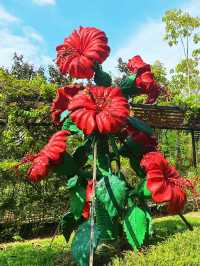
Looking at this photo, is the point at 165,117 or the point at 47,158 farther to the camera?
the point at 165,117

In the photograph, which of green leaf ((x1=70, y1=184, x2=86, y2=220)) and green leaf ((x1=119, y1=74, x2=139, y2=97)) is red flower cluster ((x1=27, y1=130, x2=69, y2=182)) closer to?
green leaf ((x1=70, y1=184, x2=86, y2=220))

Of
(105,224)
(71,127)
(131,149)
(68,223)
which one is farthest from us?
(68,223)

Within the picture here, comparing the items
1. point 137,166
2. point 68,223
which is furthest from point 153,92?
point 68,223

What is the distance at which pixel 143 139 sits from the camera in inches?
149

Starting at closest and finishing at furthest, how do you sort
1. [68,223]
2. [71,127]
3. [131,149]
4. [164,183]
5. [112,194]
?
1. [164,183]
2. [112,194]
3. [71,127]
4. [131,149]
5. [68,223]

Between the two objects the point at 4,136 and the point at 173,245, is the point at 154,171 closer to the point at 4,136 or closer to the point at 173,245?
the point at 173,245

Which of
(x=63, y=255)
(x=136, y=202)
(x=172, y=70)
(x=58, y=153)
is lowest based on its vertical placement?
(x=63, y=255)

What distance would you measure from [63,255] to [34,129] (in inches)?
170

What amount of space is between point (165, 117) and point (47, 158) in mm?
7410

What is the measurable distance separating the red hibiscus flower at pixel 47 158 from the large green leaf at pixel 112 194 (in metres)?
0.36

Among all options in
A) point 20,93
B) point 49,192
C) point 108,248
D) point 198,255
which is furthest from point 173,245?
point 20,93

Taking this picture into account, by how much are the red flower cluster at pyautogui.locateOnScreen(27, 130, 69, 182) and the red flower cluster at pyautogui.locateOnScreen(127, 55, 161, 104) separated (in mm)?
798

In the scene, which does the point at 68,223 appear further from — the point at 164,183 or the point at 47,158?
the point at 164,183

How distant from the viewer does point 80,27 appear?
3590mm
